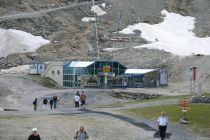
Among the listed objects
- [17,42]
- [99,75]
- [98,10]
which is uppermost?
[98,10]

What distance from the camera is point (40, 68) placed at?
10025cm

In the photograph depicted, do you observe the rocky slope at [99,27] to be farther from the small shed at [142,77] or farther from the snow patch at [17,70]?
the small shed at [142,77]

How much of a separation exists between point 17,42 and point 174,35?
4043 centimetres

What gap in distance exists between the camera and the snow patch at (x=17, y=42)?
11412cm

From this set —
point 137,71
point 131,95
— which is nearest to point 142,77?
point 137,71

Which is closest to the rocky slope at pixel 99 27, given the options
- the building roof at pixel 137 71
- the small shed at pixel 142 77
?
the small shed at pixel 142 77

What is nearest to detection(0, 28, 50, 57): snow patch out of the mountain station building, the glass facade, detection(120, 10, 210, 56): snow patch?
the mountain station building

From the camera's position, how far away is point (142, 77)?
94500 mm

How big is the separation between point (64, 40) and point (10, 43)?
13.5 meters

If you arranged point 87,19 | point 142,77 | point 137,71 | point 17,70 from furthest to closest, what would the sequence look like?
point 87,19 < point 17,70 < point 137,71 < point 142,77

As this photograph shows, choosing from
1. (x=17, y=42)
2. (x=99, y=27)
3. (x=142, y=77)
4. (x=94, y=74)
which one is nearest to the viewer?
(x=94, y=74)

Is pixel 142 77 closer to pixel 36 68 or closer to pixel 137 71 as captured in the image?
pixel 137 71

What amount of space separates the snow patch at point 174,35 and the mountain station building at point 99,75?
1972 cm

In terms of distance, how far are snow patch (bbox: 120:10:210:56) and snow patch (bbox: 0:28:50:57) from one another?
74.7ft
